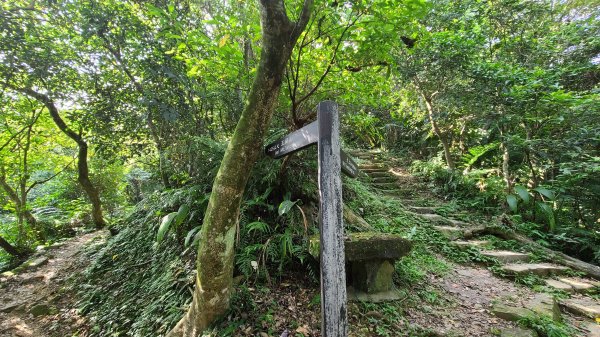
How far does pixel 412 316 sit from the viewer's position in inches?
117

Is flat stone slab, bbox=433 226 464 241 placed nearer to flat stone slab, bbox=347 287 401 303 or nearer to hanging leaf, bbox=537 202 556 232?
hanging leaf, bbox=537 202 556 232

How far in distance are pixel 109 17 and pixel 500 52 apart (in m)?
9.40

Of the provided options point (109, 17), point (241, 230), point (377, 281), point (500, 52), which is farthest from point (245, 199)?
point (500, 52)

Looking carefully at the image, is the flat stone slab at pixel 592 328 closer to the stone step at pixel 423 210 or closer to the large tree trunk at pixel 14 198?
the stone step at pixel 423 210

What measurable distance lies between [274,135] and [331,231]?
8.62 feet

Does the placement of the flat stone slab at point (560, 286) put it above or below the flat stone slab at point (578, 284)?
above

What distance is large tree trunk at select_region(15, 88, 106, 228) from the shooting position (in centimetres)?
591

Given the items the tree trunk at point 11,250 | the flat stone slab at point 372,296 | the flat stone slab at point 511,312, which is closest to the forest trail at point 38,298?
the tree trunk at point 11,250

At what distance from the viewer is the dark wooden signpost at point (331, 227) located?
1.80m

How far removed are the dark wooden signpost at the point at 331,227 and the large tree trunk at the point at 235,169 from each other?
2.02 feet

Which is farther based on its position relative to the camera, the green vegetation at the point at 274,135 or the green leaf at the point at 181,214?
the green leaf at the point at 181,214

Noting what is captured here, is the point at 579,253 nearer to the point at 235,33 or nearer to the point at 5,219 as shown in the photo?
the point at 235,33

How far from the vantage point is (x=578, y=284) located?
391 centimetres

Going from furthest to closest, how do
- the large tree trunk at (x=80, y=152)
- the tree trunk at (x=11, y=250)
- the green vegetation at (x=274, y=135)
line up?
the tree trunk at (x=11, y=250), the large tree trunk at (x=80, y=152), the green vegetation at (x=274, y=135)
